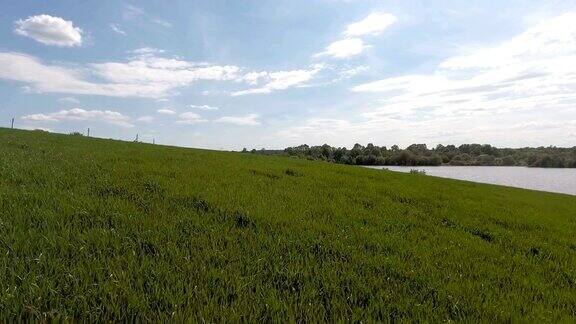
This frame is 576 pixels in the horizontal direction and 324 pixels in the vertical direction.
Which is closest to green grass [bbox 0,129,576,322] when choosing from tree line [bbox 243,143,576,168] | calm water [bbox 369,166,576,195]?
calm water [bbox 369,166,576,195]

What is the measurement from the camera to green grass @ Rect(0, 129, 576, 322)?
4801 mm

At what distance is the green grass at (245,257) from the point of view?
4801 mm

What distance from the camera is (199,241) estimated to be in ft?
22.5

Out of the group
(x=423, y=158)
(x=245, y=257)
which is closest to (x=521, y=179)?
(x=423, y=158)

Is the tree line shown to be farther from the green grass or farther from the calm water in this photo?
the green grass

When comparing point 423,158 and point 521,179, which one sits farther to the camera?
point 423,158

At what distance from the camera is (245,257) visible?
6.38m

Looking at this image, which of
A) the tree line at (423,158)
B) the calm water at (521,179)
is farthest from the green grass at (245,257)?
the tree line at (423,158)

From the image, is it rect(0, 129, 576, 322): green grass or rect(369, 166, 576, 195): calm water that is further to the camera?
rect(369, 166, 576, 195): calm water

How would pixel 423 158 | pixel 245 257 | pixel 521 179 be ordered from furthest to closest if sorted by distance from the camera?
pixel 423 158 < pixel 521 179 < pixel 245 257

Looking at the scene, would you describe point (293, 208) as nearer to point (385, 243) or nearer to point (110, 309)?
point (385, 243)

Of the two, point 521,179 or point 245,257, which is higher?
point 245,257

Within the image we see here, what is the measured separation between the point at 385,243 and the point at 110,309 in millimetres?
5212

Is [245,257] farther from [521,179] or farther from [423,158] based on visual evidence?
[423,158]
